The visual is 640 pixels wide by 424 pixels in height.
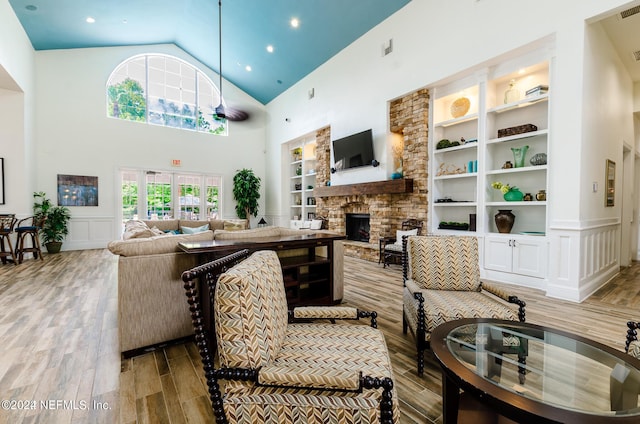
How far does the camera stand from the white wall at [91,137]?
7.11 m

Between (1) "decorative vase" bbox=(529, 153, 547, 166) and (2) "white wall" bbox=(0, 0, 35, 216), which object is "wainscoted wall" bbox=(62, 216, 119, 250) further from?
(1) "decorative vase" bbox=(529, 153, 547, 166)

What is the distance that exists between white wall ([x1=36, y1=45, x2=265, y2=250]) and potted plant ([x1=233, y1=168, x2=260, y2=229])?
1.43m

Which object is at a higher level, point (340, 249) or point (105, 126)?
point (105, 126)

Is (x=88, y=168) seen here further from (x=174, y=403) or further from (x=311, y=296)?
(x=174, y=403)

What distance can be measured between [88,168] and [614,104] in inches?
430

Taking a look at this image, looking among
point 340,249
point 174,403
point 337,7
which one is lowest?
point 174,403

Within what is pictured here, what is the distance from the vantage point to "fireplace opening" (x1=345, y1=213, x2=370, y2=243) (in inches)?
275

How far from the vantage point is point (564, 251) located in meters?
3.60

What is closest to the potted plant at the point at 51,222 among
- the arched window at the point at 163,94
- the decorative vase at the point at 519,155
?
the arched window at the point at 163,94

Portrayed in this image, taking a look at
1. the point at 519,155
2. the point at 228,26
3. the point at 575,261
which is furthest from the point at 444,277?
the point at 228,26

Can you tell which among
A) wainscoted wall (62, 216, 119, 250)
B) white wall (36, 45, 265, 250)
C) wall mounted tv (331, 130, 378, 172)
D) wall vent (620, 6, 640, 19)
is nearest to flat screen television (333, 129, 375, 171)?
wall mounted tv (331, 130, 378, 172)

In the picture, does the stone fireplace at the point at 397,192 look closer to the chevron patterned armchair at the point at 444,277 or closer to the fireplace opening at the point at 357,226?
the fireplace opening at the point at 357,226

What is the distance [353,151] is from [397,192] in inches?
61.2

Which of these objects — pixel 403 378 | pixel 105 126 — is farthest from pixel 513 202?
pixel 105 126
